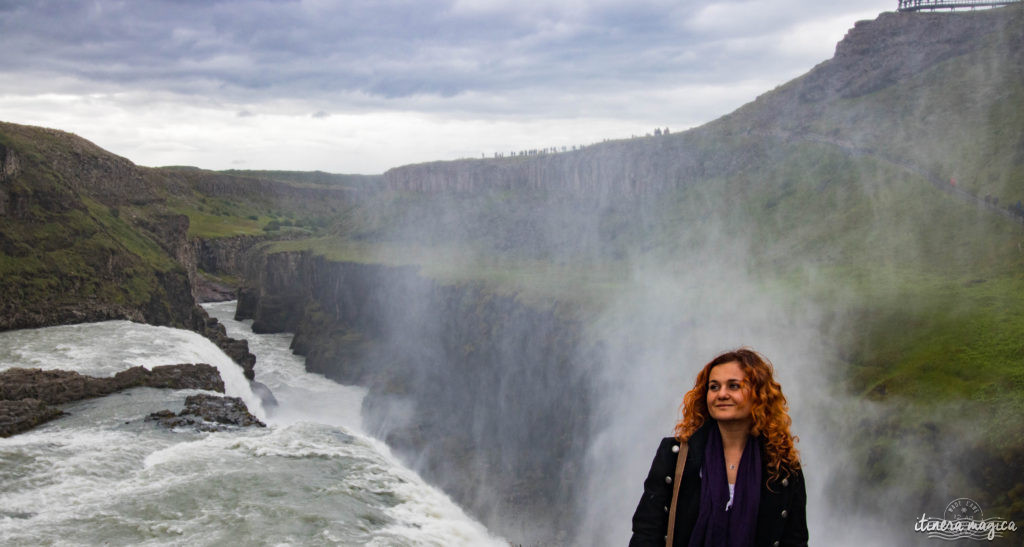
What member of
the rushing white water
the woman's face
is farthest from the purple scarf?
the rushing white water

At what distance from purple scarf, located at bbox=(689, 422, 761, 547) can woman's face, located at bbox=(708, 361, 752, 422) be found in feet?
1.05

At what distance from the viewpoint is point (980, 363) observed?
3028cm

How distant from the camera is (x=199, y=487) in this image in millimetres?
19422

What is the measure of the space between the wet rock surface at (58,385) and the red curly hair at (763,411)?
2418cm

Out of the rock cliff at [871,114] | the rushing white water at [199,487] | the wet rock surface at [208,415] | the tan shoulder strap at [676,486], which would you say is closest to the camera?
the tan shoulder strap at [676,486]

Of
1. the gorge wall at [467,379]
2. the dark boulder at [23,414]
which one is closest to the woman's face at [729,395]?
the dark boulder at [23,414]

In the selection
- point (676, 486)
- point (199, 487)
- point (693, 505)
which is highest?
point (676, 486)

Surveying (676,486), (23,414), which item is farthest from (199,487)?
(676,486)

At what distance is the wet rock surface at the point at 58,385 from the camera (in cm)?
2453

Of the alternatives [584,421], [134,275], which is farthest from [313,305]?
[584,421]

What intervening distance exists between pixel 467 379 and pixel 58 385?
107 ft

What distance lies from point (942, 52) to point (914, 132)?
1157 cm

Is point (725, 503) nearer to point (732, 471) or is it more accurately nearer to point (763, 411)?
point (732, 471)

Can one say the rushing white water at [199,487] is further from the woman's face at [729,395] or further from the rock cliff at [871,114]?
the rock cliff at [871,114]
